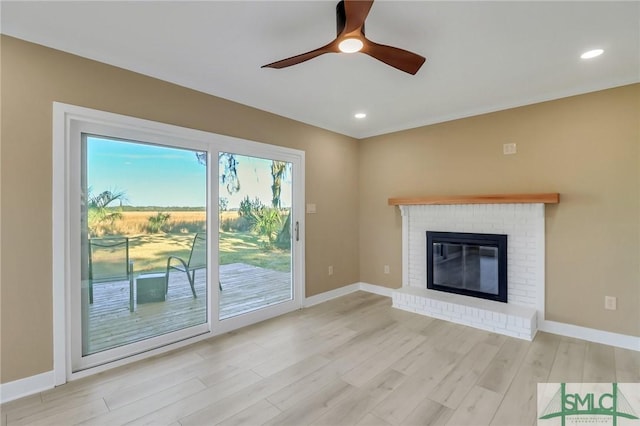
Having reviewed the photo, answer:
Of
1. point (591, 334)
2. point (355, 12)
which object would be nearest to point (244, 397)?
point (355, 12)

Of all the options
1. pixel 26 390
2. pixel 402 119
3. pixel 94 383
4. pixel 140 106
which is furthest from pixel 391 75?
pixel 26 390

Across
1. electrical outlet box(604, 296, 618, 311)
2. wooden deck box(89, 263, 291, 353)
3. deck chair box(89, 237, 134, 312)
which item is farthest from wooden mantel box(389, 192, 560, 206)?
deck chair box(89, 237, 134, 312)

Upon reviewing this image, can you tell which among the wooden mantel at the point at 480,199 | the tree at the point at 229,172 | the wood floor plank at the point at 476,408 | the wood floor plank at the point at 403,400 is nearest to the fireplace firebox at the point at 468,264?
the wooden mantel at the point at 480,199

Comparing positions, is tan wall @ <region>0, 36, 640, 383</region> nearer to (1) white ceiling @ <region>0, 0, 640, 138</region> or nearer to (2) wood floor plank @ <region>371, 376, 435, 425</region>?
(1) white ceiling @ <region>0, 0, 640, 138</region>

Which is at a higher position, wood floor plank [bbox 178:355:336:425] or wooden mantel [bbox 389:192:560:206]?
wooden mantel [bbox 389:192:560:206]

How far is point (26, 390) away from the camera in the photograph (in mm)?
2055

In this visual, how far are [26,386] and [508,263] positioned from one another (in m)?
4.52

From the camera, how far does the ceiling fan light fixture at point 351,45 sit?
5.66 feet

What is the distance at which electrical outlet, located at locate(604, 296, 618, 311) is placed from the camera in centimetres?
280

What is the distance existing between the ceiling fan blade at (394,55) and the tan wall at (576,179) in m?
2.00

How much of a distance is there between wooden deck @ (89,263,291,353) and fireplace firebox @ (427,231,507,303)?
2.02m

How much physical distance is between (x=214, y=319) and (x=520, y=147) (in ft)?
12.7

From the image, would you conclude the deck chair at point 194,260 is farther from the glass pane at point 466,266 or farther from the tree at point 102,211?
the glass pane at point 466,266

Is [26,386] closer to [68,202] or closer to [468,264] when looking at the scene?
[68,202]
